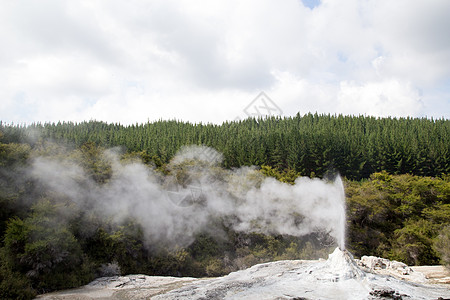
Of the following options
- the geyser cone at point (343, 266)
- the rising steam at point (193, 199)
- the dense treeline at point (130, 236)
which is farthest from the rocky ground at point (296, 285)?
the rising steam at point (193, 199)

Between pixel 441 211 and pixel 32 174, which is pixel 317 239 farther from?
pixel 32 174

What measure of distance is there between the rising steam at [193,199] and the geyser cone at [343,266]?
24.0 feet

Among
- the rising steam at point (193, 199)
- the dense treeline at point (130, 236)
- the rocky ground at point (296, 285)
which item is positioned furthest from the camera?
the rising steam at point (193, 199)

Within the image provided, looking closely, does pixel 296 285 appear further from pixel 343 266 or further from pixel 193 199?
pixel 193 199

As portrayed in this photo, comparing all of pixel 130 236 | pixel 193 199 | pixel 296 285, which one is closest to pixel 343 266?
pixel 296 285

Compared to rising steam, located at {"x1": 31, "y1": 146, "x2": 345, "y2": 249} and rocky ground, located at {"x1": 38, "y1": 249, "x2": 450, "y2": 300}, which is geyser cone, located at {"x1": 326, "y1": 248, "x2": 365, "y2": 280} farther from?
rising steam, located at {"x1": 31, "y1": 146, "x2": 345, "y2": 249}

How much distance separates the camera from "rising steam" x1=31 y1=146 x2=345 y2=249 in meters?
22.5

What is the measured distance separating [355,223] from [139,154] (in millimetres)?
21370

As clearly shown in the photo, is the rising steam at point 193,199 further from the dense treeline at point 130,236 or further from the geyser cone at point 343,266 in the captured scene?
the geyser cone at point 343,266

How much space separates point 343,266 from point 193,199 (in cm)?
1528

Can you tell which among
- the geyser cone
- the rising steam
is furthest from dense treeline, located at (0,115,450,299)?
the geyser cone

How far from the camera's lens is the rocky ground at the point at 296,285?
12312 mm

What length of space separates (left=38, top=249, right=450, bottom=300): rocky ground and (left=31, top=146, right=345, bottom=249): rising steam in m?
5.80

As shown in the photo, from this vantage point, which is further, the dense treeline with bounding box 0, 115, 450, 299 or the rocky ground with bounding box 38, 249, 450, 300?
the dense treeline with bounding box 0, 115, 450, 299
